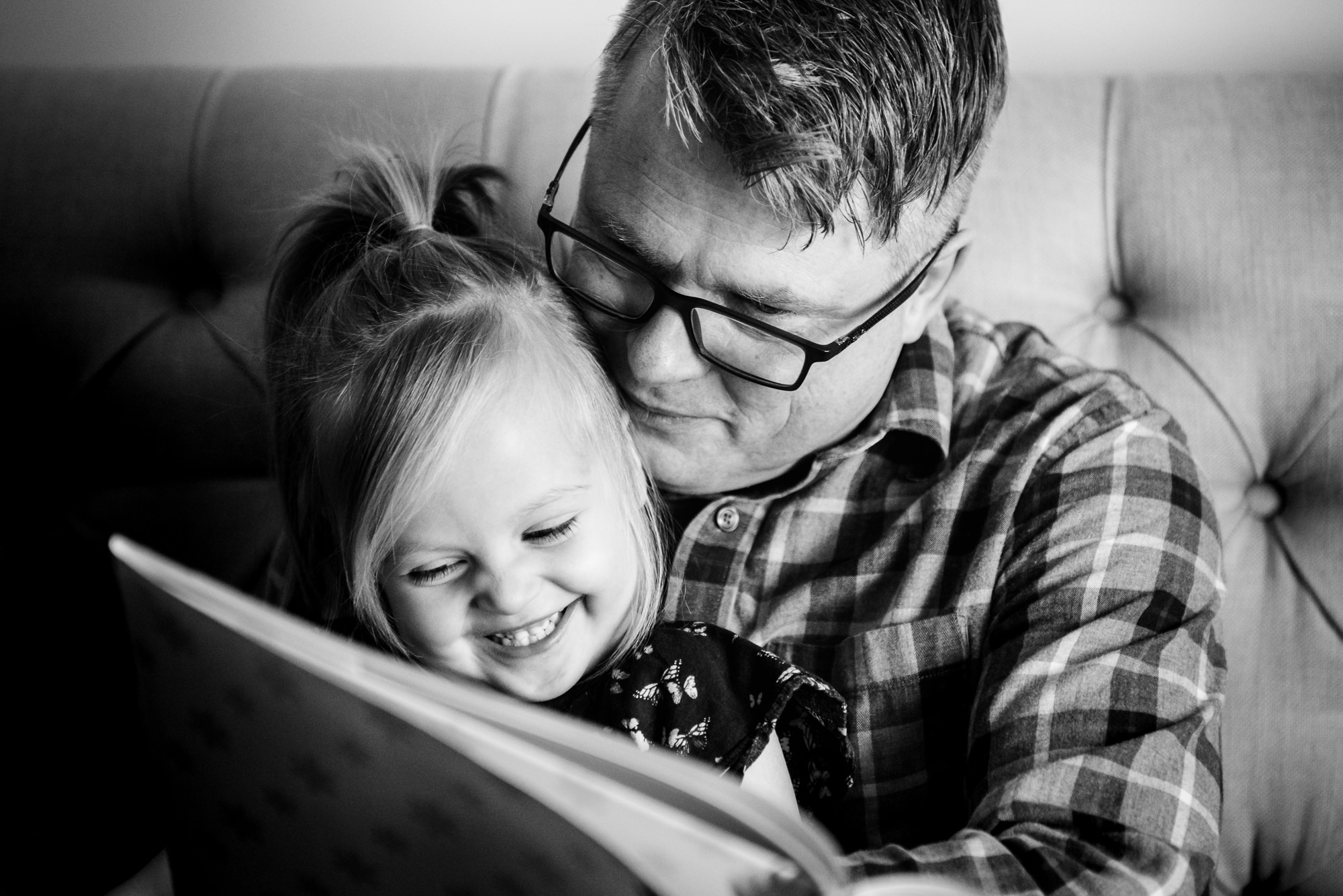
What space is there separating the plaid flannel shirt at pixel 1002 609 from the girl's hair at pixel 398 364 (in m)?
0.17

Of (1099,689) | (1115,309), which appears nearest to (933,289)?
(1115,309)

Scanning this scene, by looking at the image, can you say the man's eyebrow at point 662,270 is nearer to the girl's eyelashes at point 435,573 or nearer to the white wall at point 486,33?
the girl's eyelashes at point 435,573

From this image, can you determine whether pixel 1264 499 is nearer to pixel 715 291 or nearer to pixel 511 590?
pixel 715 291

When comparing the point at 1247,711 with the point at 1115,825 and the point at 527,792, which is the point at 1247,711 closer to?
the point at 1115,825

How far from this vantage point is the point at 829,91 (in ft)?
2.80

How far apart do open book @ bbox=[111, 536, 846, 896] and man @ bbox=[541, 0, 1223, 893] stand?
358 millimetres

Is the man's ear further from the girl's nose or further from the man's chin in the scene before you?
the girl's nose

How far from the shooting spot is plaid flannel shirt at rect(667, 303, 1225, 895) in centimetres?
81

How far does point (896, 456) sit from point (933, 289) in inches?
7.2

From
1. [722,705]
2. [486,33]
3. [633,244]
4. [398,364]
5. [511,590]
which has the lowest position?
[722,705]

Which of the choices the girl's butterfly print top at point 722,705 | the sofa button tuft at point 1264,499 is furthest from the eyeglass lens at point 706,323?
the sofa button tuft at point 1264,499

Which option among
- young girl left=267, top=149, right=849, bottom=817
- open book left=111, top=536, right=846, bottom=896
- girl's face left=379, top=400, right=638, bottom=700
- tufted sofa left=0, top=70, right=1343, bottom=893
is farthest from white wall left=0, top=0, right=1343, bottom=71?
open book left=111, top=536, right=846, bottom=896

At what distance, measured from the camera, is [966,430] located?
1100 mm

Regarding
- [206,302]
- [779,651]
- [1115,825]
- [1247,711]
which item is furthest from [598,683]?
[206,302]
